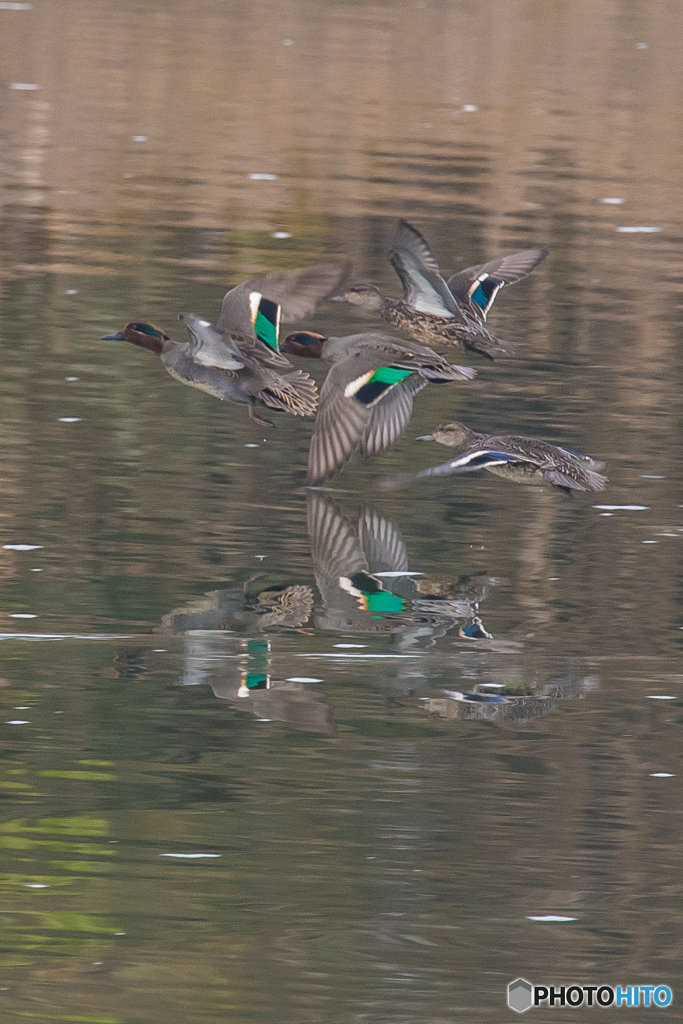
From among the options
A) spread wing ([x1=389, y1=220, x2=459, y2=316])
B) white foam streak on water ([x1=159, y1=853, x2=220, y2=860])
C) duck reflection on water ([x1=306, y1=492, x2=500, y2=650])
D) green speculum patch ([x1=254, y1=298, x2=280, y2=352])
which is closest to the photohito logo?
white foam streak on water ([x1=159, y1=853, x2=220, y2=860])

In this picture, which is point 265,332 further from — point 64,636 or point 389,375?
point 64,636

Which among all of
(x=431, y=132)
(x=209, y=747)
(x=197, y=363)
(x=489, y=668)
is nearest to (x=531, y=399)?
(x=197, y=363)

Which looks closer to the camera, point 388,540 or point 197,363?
point 388,540

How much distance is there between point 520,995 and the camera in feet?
14.7

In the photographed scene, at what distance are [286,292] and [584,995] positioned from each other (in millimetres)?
5357

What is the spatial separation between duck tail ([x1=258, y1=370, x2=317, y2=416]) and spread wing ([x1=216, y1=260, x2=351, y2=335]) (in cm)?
34

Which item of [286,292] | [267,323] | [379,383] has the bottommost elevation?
[379,383]

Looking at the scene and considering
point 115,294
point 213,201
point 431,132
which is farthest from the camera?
point 431,132

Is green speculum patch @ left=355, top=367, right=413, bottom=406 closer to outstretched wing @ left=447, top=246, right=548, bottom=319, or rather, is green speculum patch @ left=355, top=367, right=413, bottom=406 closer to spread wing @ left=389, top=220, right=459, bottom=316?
spread wing @ left=389, top=220, right=459, bottom=316

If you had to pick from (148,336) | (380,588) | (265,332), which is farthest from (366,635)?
(148,336)

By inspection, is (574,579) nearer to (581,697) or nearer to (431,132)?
(581,697)

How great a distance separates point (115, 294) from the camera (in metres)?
12.0

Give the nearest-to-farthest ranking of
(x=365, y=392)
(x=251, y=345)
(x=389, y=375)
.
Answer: (x=365, y=392)
(x=389, y=375)
(x=251, y=345)

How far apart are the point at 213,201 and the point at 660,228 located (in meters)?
3.51
